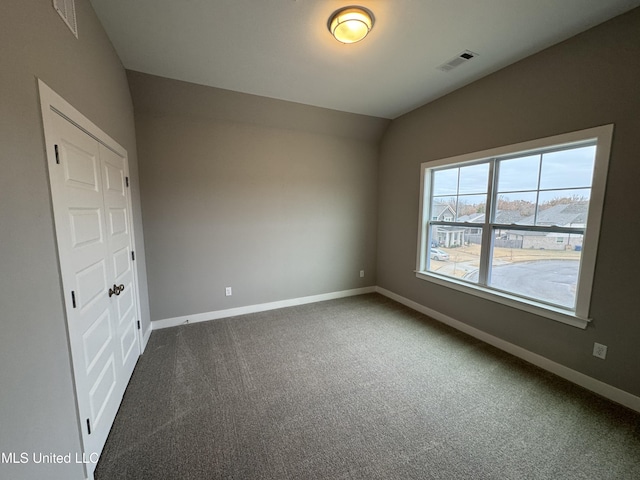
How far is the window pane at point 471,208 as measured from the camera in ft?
9.44

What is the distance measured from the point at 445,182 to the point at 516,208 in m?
0.94

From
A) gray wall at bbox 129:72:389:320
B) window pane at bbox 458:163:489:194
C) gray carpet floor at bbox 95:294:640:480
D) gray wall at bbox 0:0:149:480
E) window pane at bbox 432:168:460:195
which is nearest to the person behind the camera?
gray wall at bbox 0:0:149:480

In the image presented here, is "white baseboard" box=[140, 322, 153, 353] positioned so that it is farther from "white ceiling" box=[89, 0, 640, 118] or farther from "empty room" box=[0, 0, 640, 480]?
"white ceiling" box=[89, 0, 640, 118]

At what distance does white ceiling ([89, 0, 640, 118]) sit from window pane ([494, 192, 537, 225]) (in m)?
1.28

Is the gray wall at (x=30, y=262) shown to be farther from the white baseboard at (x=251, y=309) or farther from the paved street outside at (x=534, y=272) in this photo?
the paved street outside at (x=534, y=272)

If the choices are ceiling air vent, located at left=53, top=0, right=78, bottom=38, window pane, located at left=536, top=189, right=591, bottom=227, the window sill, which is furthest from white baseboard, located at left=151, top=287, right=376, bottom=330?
ceiling air vent, located at left=53, top=0, right=78, bottom=38

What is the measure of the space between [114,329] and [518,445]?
9.53ft

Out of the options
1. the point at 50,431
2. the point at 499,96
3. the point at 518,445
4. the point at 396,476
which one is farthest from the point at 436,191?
the point at 50,431

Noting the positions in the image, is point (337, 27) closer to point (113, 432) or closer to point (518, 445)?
point (518, 445)

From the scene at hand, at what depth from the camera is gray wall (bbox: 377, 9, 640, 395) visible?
6.01 ft

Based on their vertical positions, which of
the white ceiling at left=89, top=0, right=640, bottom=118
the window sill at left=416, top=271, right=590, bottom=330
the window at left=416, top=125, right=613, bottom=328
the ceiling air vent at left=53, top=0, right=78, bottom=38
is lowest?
the window sill at left=416, top=271, right=590, bottom=330

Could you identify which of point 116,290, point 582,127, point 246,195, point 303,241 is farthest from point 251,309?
point 582,127

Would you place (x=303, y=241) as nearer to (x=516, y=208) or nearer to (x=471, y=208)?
(x=471, y=208)

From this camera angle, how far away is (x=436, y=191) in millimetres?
3467
